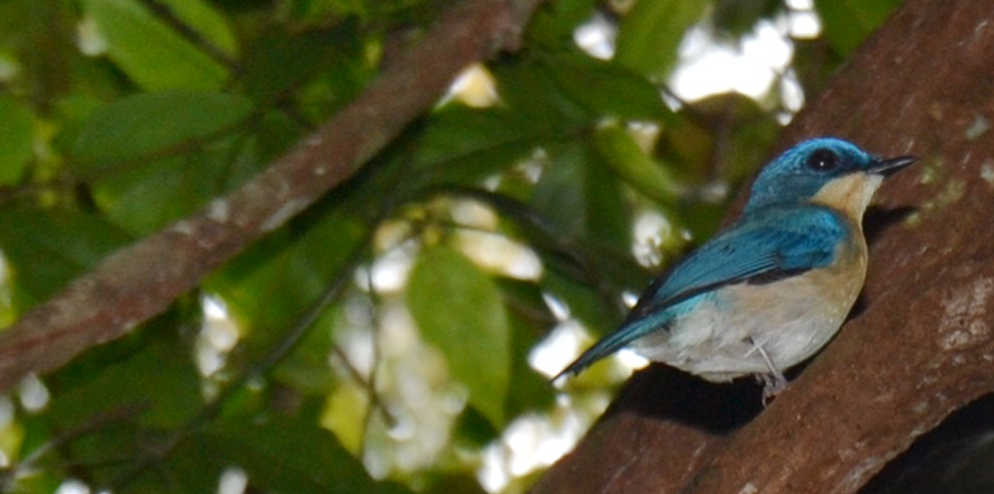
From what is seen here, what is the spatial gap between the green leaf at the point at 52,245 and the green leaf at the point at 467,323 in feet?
2.86

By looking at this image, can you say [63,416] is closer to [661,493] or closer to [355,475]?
[355,475]

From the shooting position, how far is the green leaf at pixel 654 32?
518 centimetres

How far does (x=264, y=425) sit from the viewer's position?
4371 millimetres

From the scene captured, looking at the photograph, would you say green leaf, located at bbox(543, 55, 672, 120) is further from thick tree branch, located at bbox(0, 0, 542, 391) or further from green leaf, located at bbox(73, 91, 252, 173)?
green leaf, located at bbox(73, 91, 252, 173)

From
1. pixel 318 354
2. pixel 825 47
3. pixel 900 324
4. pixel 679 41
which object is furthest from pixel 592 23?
pixel 900 324

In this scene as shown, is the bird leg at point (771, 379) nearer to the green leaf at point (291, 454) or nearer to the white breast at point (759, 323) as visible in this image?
the white breast at point (759, 323)

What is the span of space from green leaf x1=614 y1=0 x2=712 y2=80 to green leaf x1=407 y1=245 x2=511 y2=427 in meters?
0.96

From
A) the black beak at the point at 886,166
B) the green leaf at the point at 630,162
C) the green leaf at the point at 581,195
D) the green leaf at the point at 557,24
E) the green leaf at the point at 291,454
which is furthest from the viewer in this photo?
the green leaf at the point at 630,162

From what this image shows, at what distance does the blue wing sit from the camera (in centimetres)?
358

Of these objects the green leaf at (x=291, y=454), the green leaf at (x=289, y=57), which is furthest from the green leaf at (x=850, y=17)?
the green leaf at (x=291, y=454)

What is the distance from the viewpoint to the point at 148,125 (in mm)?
4465

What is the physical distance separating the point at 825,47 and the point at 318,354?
269 centimetres

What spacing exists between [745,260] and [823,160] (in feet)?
1.74

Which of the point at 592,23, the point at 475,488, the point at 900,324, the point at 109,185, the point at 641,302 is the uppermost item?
the point at 900,324
